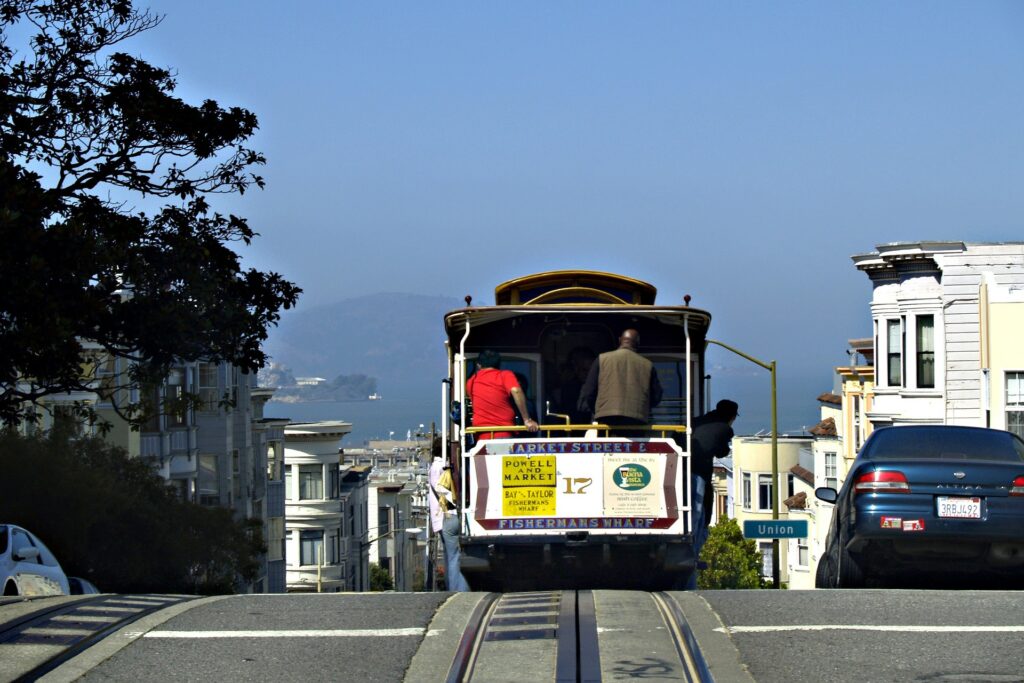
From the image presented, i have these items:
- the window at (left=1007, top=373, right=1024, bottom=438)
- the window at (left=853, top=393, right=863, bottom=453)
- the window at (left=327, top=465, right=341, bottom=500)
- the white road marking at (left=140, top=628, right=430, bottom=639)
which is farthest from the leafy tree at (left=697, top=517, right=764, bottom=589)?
the white road marking at (left=140, top=628, right=430, bottom=639)

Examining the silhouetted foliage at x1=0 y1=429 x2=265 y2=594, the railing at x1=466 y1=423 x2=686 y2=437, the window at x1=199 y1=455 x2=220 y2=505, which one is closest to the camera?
the railing at x1=466 y1=423 x2=686 y2=437

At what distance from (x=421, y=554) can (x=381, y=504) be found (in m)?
10.9

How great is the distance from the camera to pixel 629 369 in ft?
46.6

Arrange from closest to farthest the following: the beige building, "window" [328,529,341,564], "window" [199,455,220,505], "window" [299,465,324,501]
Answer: "window" [199,455,220,505] < "window" [328,529,341,564] < "window" [299,465,324,501] < the beige building

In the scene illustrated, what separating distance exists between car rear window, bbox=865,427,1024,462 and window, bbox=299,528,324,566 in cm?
5243

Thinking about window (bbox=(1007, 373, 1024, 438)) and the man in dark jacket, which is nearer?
the man in dark jacket

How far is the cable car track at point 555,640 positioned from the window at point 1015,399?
3214 centimetres

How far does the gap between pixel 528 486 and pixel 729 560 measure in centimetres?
4351

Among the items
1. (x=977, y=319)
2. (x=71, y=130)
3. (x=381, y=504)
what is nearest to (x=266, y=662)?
(x=71, y=130)

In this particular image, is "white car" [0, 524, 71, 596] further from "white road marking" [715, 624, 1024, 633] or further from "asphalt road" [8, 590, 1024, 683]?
"white road marking" [715, 624, 1024, 633]

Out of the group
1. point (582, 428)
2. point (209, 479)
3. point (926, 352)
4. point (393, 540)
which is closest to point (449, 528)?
point (582, 428)

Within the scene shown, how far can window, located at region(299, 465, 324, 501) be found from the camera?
216ft

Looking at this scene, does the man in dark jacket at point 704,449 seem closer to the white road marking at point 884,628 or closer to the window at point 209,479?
the white road marking at point 884,628

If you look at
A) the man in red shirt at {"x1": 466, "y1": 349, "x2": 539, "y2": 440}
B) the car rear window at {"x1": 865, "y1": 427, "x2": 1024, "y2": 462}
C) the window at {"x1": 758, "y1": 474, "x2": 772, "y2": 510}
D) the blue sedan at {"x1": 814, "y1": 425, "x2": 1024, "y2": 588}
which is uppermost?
the man in red shirt at {"x1": 466, "y1": 349, "x2": 539, "y2": 440}
